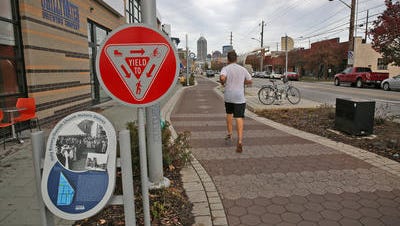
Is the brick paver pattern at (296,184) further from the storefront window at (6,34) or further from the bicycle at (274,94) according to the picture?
the bicycle at (274,94)

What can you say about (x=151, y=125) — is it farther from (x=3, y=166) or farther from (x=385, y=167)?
(x=385, y=167)

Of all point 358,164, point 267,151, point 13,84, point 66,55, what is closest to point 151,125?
point 267,151

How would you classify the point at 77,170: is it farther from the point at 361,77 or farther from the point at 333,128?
the point at 361,77

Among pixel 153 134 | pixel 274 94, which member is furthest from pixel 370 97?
pixel 153 134

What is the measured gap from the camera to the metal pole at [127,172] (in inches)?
82.7

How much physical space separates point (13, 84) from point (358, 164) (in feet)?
24.9

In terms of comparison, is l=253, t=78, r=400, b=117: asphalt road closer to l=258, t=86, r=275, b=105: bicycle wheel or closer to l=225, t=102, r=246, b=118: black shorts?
l=258, t=86, r=275, b=105: bicycle wheel

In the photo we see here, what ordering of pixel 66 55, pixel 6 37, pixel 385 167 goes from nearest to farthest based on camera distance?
pixel 385 167, pixel 6 37, pixel 66 55

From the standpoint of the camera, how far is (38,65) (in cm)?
740

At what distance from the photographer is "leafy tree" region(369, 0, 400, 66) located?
27.8ft

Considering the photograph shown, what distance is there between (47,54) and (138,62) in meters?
6.89

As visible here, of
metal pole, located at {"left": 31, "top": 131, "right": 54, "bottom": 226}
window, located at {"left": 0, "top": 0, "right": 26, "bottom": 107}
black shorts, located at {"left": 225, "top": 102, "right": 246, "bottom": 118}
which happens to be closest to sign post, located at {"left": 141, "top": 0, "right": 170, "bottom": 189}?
metal pole, located at {"left": 31, "top": 131, "right": 54, "bottom": 226}

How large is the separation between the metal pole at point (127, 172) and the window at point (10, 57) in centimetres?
581

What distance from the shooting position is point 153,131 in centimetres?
340
